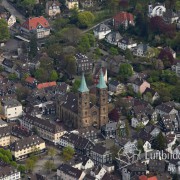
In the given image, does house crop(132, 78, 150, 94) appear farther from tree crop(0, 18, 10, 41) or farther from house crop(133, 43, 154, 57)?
tree crop(0, 18, 10, 41)

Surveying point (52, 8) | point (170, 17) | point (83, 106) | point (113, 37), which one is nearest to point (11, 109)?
point (83, 106)

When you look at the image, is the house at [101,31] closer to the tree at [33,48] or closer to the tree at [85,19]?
the tree at [85,19]

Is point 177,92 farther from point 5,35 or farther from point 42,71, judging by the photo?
point 5,35

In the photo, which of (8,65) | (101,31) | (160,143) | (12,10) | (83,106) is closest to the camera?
(160,143)

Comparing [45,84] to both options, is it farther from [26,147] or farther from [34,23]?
[34,23]

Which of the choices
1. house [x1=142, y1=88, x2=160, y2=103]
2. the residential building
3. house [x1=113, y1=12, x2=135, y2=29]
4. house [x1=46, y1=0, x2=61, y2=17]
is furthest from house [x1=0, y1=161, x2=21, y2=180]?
house [x1=46, y1=0, x2=61, y2=17]

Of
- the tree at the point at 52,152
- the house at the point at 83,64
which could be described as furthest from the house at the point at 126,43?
the tree at the point at 52,152
